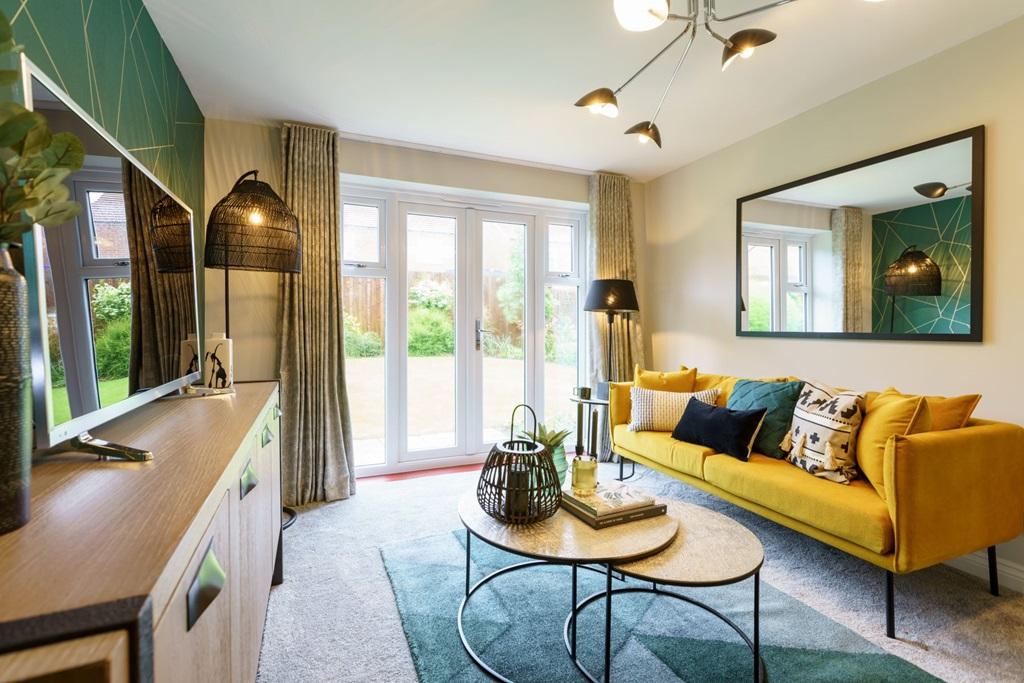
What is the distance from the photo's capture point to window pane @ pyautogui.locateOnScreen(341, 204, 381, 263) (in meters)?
3.60

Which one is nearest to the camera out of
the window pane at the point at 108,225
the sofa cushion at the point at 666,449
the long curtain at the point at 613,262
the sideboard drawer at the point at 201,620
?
the sideboard drawer at the point at 201,620

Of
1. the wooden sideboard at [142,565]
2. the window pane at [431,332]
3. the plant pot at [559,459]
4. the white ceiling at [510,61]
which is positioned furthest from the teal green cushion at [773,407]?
the wooden sideboard at [142,565]

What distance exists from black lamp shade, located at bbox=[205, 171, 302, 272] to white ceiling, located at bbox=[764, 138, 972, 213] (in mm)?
3129

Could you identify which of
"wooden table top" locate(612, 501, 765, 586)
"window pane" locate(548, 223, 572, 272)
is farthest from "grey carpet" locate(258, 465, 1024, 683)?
"window pane" locate(548, 223, 572, 272)

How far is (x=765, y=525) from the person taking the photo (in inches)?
108

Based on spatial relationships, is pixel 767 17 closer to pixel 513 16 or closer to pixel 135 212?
pixel 513 16

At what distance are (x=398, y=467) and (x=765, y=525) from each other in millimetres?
2568

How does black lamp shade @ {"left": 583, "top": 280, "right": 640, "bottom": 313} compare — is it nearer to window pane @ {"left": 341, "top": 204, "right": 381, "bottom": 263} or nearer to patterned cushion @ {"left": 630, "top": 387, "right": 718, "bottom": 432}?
patterned cushion @ {"left": 630, "top": 387, "right": 718, "bottom": 432}

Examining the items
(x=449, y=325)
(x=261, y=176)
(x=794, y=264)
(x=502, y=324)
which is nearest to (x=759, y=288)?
(x=794, y=264)

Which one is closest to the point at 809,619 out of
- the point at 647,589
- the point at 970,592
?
the point at 647,589

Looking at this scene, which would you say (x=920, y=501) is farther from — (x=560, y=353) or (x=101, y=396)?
(x=560, y=353)

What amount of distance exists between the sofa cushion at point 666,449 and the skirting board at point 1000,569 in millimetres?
1172

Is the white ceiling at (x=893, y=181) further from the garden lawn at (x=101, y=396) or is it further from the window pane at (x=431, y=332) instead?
the garden lawn at (x=101, y=396)

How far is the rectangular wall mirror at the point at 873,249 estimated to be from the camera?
229 centimetres
